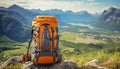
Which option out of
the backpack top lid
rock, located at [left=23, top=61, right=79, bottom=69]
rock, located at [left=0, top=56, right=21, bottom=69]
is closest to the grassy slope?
rock, located at [left=23, top=61, right=79, bottom=69]

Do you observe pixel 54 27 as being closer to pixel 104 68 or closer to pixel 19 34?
pixel 104 68

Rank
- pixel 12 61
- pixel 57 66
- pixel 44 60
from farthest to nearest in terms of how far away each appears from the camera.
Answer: pixel 12 61 → pixel 57 66 → pixel 44 60

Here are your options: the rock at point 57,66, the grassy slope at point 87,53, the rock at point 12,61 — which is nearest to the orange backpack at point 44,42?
the rock at point 57,66

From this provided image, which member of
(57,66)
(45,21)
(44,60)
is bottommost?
(57,66)

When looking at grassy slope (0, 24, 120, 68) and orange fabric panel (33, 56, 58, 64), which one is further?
grassy slope (0, 24, 120, 68)

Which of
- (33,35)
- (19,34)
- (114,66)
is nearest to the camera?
(33,35)

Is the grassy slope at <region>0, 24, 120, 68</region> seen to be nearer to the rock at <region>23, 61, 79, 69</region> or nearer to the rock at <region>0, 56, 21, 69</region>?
the rock at <region>23, 61, 79, 69</region>

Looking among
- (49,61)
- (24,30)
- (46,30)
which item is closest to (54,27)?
(46,30)

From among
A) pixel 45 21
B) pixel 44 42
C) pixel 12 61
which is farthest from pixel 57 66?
pixel 12 61

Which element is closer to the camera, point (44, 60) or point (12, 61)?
point (44, 60)

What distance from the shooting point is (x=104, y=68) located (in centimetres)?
1224

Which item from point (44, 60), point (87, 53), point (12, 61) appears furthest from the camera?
point (87, 53)

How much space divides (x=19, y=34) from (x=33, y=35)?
171 m

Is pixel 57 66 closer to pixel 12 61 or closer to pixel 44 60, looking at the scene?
pixel 44 60
